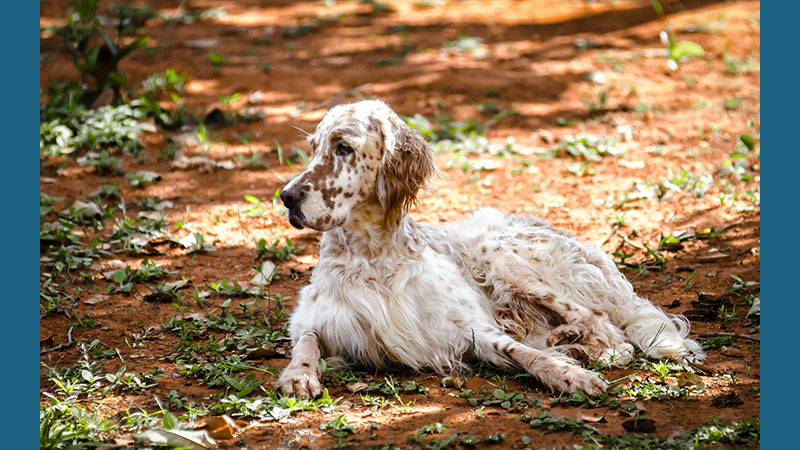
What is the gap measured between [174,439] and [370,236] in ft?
4.97

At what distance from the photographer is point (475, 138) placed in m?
8.69

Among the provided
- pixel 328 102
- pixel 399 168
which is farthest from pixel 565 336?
pixel 328 102

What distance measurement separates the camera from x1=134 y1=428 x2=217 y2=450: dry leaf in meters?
3.33

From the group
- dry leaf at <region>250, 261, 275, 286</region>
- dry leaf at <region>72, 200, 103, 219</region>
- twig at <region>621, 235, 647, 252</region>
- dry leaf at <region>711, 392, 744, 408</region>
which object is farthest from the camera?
dry leaf at <region>72, 200, 103, 219</region>

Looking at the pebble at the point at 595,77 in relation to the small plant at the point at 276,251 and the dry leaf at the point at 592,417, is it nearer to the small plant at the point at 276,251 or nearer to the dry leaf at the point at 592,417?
the small plant at the point at 276,251

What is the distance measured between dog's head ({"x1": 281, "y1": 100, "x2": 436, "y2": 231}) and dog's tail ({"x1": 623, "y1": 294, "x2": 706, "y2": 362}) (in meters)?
1.58

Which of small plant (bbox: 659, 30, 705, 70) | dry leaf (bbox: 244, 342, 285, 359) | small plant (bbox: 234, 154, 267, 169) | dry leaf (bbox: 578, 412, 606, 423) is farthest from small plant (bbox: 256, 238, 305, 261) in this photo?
small plant (bbox: 659, 30, 705, 70)

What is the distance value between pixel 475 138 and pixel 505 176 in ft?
3.28

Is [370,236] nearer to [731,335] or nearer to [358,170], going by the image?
[358,170]

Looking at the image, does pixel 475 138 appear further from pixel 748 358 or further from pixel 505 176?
pixel 748 358

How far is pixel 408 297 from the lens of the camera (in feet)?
14.3

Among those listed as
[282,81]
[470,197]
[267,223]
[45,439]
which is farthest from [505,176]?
[45,439]

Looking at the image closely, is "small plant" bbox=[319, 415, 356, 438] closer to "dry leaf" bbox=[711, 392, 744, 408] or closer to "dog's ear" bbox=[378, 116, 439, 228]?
"dog's ear" bbox=[378, 116, 439, 228]

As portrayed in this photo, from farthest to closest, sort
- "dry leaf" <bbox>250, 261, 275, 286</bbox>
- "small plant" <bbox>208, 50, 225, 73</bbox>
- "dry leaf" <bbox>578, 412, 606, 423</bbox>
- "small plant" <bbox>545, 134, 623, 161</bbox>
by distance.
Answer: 1. "small plant" <bbox>208, 50, 225, 73</bbox>
2. "small plant" <bbox>545, 134, 623, 161</bbox>
3. "dry leaf" <bbox>250, 261, 275, 286</bbox>
4. "dry leaf" <bbox>578, 412, 606, 423</bbox>
